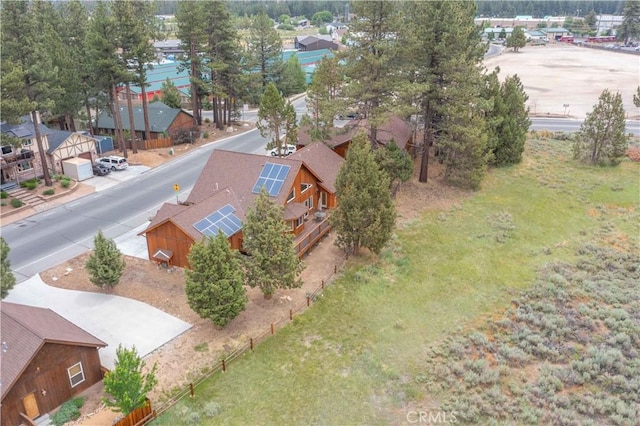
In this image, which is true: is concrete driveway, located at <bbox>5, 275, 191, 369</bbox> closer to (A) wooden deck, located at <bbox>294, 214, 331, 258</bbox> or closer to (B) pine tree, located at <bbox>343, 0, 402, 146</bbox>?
(A) wooden deck, located at <bbox>294, 214, 331, 258</bbox>

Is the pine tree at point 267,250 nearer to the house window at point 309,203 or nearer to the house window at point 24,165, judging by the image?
the house window at point 309,203

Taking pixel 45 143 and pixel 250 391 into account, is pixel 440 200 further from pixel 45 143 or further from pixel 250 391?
pixel 45 143

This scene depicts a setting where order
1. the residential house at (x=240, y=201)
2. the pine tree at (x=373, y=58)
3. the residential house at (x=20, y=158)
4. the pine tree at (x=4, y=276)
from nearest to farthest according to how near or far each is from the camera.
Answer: the pine tree at (x=4, y=276), the residential house at (x=240, y=201), the pine tree at (x=373, y=58), the residential house at (x=20, y=158)

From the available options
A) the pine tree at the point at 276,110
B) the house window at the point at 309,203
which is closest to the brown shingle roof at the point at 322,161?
the house window at the point at 309,203

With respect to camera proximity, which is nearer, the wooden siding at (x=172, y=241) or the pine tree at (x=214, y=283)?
the pine tree at (x=214, y=283)

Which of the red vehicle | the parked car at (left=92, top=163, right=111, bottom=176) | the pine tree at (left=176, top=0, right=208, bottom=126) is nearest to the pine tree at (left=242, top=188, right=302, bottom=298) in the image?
the parked car at (left=92, top=163, right=111, bottom=176)

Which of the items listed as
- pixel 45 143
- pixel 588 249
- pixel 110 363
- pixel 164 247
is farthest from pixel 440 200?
pixel 45 143

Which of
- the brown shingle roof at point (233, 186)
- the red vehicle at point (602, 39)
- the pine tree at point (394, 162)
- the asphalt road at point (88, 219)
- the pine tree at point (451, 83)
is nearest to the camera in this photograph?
the brown shingle roof at point (233, 186)
